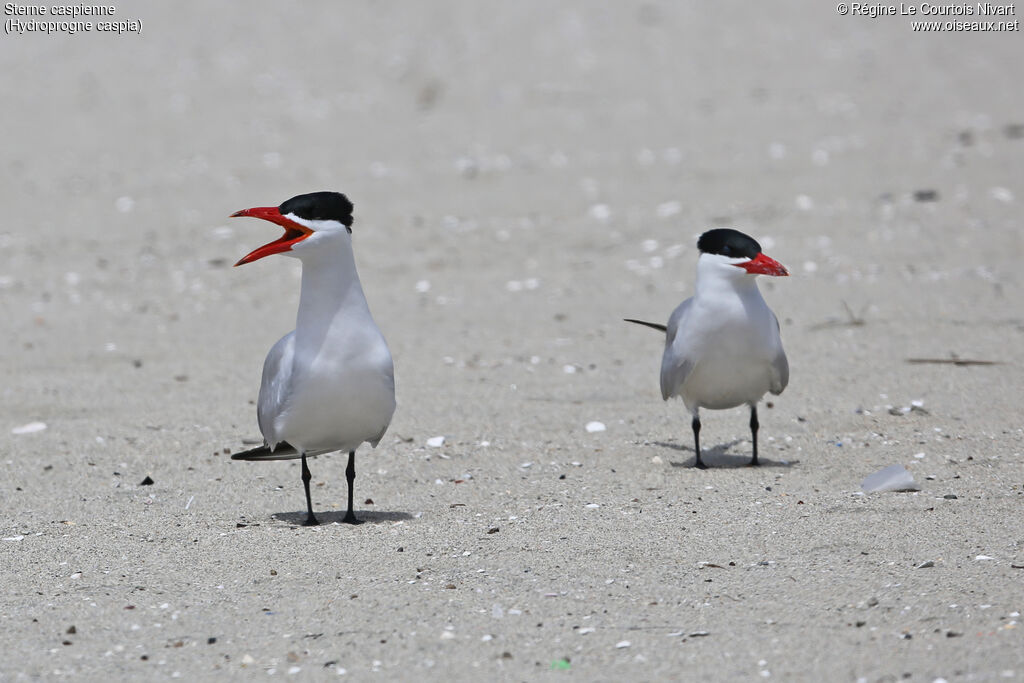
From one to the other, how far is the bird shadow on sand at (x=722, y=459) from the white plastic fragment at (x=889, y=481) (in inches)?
22.1

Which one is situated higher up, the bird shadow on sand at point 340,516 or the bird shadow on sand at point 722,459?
the bird shadow on sand at point 722,459

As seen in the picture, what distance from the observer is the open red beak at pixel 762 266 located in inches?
214

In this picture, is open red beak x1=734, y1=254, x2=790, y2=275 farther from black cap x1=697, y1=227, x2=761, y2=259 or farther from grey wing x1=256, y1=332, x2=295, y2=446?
grey wing x1=256, y1=332, x2=295, y2=446

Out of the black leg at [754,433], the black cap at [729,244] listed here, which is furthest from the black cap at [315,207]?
the black leg at [754,433]

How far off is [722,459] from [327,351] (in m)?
2.17

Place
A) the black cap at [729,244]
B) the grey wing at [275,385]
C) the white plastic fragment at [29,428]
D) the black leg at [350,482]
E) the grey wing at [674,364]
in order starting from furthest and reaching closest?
the white plastic fragment at [29,428] → the grey wing at [674,364] → the black cap at [729,244] → the black leg at [350,482] → the grey wing at [275,385]

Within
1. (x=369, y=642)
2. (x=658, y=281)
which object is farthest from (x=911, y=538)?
(x=658, y=281)

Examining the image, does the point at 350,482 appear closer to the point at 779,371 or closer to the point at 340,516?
the point at 340,516

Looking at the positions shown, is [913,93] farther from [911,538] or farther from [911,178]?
[911,538]

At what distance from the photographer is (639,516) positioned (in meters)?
4.89

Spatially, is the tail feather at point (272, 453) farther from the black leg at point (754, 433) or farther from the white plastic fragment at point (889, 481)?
the white plastic fragment at point (889, 481)

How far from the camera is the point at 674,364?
5746mm

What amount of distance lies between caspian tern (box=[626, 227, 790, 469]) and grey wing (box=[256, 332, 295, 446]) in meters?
1.82

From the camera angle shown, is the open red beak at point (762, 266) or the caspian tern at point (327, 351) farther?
the open red beak at point (762, 266)
